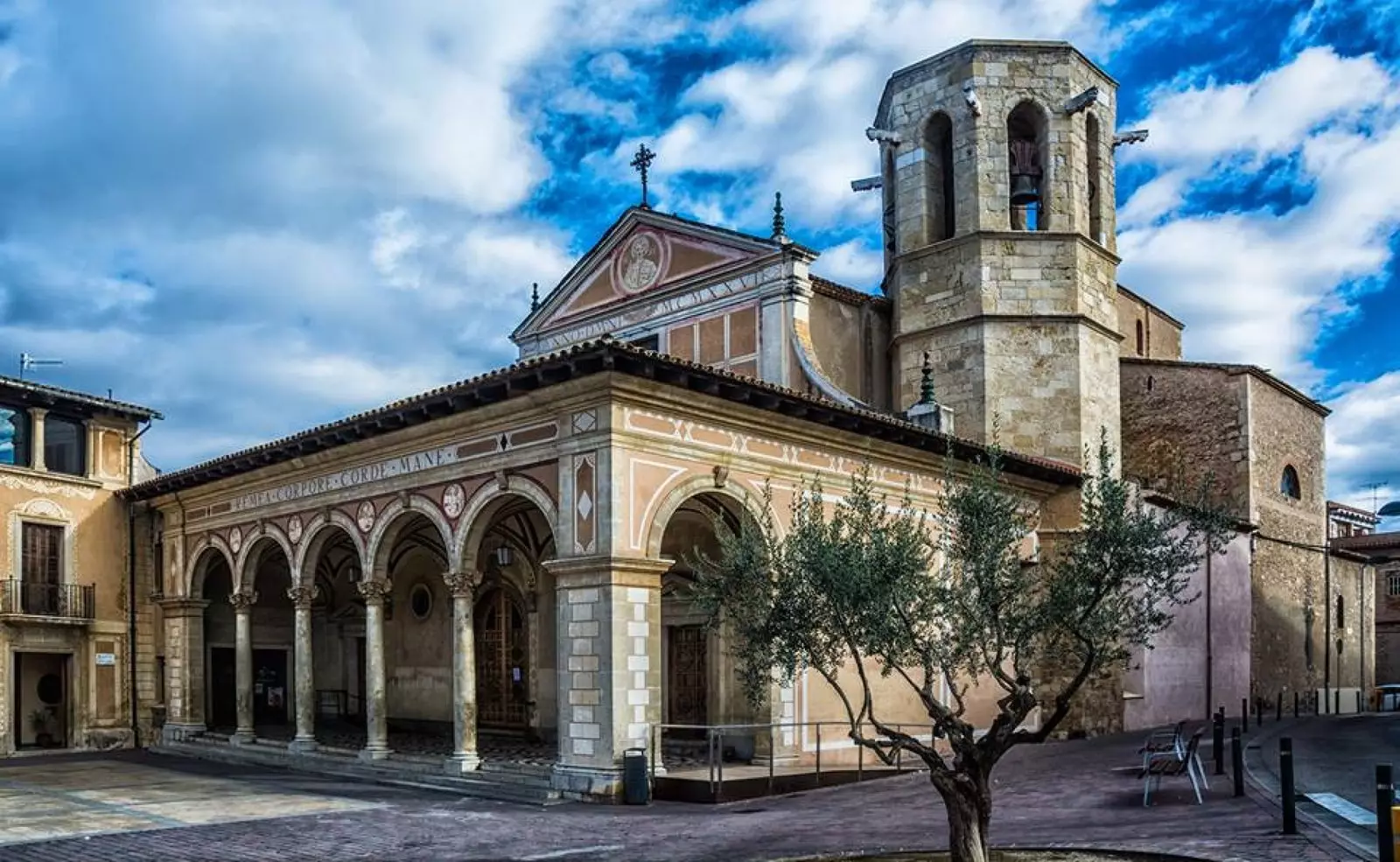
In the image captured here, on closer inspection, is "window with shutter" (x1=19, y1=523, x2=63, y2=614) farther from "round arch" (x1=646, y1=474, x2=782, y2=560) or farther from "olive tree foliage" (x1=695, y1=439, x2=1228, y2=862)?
"olive tree foliage" (x1=695, y1=439, x2=1228, y2=862)

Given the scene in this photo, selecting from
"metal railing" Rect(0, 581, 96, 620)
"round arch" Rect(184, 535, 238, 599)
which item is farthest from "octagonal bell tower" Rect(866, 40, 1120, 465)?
"metal railing" Rect(0, 581, 96, 620)

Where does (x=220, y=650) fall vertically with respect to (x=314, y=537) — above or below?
below

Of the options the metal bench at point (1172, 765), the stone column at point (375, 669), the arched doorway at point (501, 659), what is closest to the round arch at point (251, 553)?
the stone column at point (375, 669)

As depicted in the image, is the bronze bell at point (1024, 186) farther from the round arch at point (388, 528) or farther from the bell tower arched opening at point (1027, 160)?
the round arch at point (388, 528)

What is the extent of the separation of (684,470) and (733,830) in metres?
5.21

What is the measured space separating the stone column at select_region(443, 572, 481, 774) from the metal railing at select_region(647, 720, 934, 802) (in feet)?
8.85

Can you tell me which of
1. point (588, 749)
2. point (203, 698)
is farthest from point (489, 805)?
point (203, 698)

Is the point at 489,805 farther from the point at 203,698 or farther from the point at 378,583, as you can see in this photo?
the point at 203,698

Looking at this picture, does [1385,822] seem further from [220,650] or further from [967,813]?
[220,650]

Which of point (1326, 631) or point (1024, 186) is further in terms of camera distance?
point (1326, 631)

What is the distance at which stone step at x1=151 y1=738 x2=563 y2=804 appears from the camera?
15531 mm

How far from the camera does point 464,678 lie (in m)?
16.9

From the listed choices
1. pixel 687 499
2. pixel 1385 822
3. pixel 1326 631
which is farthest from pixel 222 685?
pixel 1326 631

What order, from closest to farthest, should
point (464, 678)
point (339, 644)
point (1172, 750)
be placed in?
point (1172, 750)
point (464, 678)
point (339, 644)
